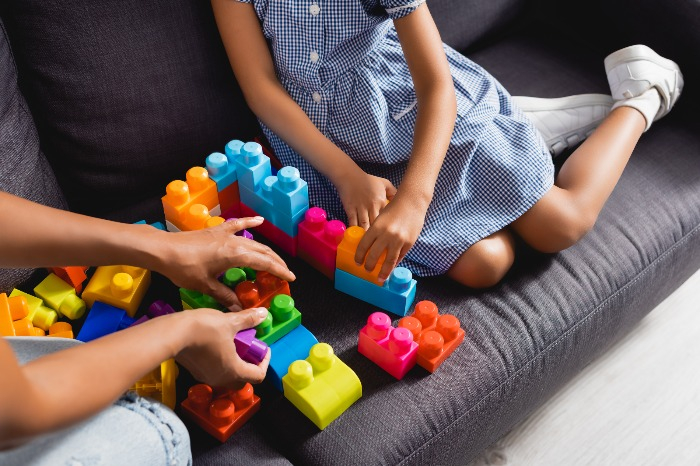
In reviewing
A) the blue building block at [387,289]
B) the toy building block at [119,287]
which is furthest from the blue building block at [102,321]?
the blue building block at [387,289]

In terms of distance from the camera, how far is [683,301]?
4.86ft

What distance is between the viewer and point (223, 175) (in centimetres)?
113

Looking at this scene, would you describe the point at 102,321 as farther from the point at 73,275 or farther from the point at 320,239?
the point at 320,239

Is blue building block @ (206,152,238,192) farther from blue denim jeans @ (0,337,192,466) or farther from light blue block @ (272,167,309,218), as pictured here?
blue denim jeans @ (0,337,192,466)

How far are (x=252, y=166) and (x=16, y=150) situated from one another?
345 millimetres

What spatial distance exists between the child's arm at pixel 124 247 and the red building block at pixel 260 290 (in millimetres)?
15

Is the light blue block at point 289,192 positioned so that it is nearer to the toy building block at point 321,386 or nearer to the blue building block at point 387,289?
the blue building block at point 387,289

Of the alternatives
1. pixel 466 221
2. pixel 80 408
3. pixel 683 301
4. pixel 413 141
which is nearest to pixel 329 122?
pixel 413 141

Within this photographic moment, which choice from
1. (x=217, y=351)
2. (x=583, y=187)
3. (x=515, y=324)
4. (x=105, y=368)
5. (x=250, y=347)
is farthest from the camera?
(x=583, y=187)

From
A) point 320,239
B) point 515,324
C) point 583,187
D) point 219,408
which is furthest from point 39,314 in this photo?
point 583,187

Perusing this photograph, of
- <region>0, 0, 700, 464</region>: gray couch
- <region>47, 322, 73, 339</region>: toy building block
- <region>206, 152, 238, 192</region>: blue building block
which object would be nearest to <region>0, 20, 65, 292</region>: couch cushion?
<region>0, 0, 700, 464</region>: gray couch

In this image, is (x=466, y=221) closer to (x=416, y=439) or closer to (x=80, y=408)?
(x=416, y=439)

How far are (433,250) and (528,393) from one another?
266mm

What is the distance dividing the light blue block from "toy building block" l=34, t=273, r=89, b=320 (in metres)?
0.33
